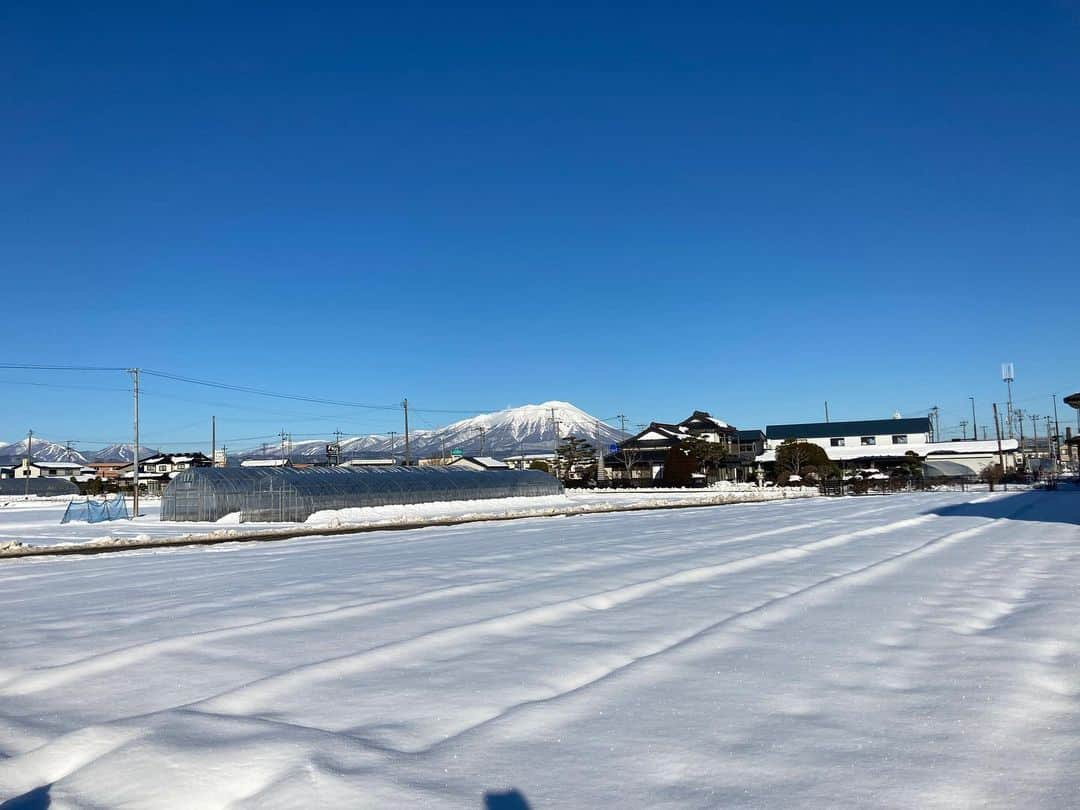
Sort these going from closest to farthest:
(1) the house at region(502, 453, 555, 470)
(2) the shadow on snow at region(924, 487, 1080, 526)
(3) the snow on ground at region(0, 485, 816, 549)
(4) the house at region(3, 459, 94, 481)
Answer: (2) the shadow on snow at region(924, 487, 1080, 526) → (3) the snow on ground at region(0, 485, 816, 549) → (1) the house at region(502, 453, 555, 470) → (4) the house at region(3, 459, 94, 481)

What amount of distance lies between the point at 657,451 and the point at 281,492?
52592 mm

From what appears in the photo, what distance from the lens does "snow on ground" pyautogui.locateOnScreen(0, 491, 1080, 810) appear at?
4266 mm

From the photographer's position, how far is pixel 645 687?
5.91m

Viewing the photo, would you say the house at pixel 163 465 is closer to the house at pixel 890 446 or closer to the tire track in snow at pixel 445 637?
the house at pixel 890 446

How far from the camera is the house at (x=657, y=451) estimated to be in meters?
76.3

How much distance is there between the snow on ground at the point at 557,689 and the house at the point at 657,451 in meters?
61.6

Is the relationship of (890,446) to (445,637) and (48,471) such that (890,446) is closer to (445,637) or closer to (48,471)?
(445,637)

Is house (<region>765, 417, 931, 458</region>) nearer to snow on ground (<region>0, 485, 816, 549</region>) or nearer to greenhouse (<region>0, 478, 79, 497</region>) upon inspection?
snow on ground (<region>0, 485, 816, 549</region>)

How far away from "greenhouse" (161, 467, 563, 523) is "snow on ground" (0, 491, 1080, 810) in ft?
64.6

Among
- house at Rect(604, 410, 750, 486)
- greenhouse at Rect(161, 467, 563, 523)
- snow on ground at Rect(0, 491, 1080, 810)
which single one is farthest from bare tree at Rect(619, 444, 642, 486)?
snow on ground at Rect(0, 491, 1080, 810)

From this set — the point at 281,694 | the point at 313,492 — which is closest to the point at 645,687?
the point at 281,694

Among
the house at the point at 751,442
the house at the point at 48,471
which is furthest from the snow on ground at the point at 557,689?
the house at the point at 48,471

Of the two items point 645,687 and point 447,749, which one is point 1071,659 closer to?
point 645,687

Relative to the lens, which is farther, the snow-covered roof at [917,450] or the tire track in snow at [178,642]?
the snow-covered roof at [917,450]
